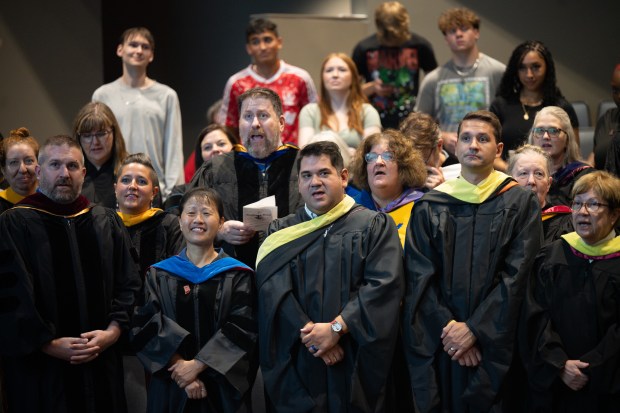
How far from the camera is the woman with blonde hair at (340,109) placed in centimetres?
632

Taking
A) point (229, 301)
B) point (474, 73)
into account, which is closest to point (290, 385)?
point (229, 301)

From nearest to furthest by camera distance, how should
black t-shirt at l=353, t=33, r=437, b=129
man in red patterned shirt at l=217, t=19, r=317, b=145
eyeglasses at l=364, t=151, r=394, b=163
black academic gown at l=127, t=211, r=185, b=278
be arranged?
eyeglasses at l=364, t=151, r=394, b=163, black academic gown at l=127, t=211, r=185, b=278, man in red patterned shirt at l=217, t=19, r=317, b=145, black t-shirt at l=353, t=33, r=437, b=129

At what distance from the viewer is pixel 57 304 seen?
4.51 meters

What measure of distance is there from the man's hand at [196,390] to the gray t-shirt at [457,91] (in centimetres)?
315

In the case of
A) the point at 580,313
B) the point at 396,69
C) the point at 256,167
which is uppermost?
the point at 396,69

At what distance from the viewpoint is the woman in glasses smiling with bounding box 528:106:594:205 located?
513 cm

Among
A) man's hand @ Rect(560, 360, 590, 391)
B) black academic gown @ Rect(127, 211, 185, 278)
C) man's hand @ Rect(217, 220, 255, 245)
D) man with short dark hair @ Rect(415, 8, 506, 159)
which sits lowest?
man's hand @ Rect(560, 360, 590, 391)

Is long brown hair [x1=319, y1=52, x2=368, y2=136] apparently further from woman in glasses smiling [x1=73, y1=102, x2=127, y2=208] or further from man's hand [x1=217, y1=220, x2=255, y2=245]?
man's hand [x1=217, y1=220, x2=255, y2=245]

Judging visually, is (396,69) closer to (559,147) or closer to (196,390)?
(559,147)

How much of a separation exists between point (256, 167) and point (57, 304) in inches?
53.2

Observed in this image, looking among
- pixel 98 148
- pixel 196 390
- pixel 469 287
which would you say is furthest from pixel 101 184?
pixel 469 287

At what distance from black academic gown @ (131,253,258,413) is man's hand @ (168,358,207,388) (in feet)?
0.11

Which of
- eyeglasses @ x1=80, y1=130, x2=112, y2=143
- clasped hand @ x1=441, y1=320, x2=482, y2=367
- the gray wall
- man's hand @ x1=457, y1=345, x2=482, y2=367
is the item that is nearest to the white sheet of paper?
clasped hand @ x1=441, y1=320, x2=482, y2=367

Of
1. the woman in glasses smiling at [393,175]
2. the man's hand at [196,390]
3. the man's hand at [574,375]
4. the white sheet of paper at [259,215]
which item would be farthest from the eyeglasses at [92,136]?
the man's hand at [574,375]
